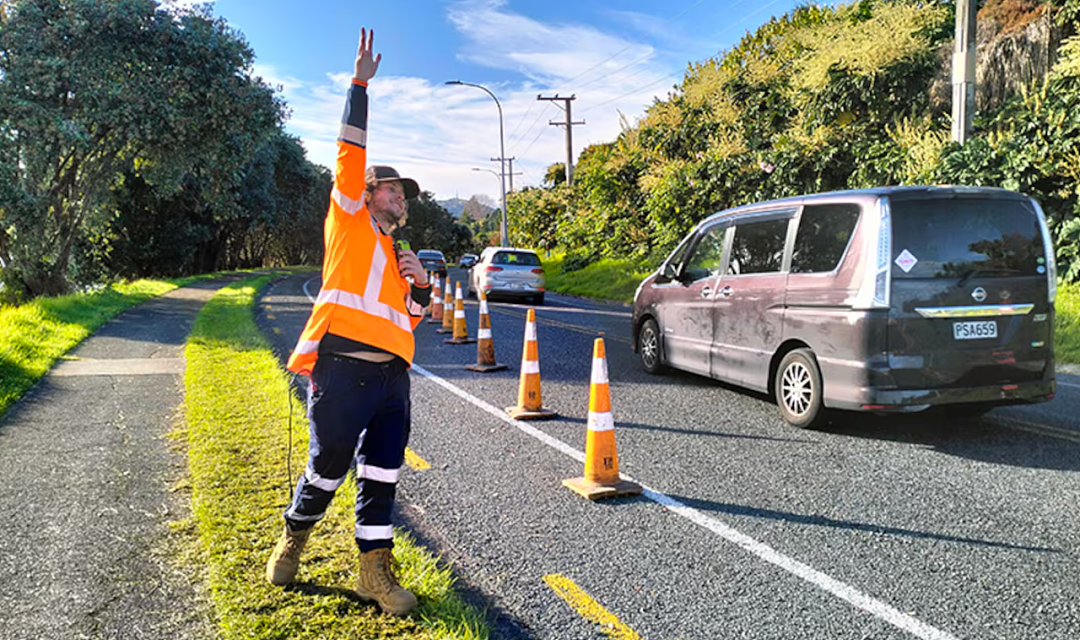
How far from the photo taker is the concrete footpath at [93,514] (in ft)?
10.7

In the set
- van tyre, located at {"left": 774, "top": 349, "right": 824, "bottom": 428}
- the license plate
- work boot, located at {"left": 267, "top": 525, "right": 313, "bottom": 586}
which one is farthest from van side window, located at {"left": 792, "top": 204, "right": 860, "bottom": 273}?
work boot, located at {"left": 267, "top": 525, "right": 313, "bottom": 586}

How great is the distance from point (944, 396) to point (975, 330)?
1.84 feet

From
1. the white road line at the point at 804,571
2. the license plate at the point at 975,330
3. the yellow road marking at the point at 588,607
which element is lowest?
the yellow road marking at the point at 588,607

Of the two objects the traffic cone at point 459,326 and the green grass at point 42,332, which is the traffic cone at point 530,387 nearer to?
the green grass at point 42,332

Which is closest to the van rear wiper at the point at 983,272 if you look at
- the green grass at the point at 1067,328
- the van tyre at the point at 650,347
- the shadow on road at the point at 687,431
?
the shadow on road at the point at 687,431

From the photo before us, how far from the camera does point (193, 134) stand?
21266 mm

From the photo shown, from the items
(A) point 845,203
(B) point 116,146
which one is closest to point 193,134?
(B) point 116,146

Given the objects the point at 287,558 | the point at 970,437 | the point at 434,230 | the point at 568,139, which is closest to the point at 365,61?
the point at 287,558

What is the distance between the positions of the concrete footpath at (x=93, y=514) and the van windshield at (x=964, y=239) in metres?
5.19

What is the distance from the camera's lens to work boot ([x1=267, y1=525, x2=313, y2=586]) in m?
3.49

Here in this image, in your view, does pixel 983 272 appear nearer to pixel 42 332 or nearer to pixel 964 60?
pixel 964 60

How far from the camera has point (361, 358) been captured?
3365mm

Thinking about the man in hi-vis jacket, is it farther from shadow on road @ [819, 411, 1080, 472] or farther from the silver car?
the silver car

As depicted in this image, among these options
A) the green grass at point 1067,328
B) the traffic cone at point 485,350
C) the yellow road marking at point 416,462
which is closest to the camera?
the yellow road marking at point 416,462
